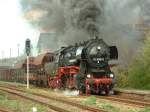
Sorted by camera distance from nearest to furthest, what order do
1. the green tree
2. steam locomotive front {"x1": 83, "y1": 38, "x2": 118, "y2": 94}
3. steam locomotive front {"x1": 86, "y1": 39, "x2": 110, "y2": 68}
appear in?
steam locomotive front {"x1": 83, "y1": 38, "x2": 118, "y2": 94} < steam locomotive front {"x1": 86, "y1": 39, "x2": 110, "y2": 68} < the green tree

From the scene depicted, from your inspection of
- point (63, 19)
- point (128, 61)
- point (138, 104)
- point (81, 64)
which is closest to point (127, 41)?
point (128, 61)

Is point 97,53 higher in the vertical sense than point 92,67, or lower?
higher

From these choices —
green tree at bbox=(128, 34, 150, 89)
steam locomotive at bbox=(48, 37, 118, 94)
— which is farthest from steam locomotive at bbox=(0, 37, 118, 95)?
green tree at bbox=(128, 34, 150, 89)

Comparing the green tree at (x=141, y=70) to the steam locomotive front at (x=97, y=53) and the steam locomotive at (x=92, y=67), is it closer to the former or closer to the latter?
the steam locomotive at (x=92, y=67)

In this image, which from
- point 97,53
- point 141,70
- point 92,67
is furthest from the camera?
point 141,70

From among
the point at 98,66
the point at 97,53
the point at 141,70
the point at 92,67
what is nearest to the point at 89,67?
the point at 92,67

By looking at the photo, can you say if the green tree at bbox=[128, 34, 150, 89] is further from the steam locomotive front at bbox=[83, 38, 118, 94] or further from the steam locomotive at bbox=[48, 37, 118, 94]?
the steam locomotive front at bbox=[83, 38, 118, 94]

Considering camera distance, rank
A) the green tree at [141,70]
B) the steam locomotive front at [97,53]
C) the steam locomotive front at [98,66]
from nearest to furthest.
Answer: the steam locomotive front at [98,66], the steam locomotive front at [97,53], the green tree at [141,70]

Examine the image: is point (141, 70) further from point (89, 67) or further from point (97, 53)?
point (89, 67)

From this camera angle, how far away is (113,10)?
2506cm

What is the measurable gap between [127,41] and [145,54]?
328 centimetres

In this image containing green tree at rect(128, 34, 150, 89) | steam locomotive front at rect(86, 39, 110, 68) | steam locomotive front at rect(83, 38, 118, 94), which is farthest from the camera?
green tree at rect(128, 34, 150, 89)

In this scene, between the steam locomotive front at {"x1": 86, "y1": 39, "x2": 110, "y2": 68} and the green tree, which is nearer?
the steam locomotive front at {"x1": 86, "y1": 39, "x2": 110, "y2": 68}

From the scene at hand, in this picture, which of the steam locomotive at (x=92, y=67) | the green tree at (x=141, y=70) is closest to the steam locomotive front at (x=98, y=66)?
the steam locomotive at (x=92, y=67)
